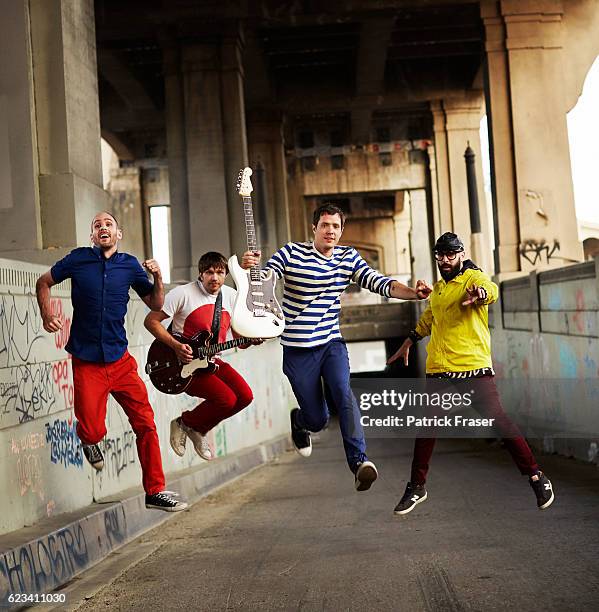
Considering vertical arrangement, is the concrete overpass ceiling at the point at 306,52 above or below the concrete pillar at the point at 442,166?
above

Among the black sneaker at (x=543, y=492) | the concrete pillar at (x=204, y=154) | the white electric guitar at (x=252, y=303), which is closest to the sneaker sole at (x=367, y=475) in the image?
the white electric guitar at (x=252, y=303)

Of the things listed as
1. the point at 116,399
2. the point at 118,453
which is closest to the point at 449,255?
the point at 116,399

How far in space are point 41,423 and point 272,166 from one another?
1160 inches

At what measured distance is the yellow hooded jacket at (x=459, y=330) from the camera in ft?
23.9

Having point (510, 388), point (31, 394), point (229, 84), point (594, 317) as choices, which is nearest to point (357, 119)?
point (229, 84)

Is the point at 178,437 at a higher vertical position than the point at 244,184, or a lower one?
lower

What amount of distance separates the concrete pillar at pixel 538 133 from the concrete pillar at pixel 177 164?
25.4 feet

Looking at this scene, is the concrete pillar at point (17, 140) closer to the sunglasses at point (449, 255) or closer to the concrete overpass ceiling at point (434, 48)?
the sunglasses at point (449, 255)

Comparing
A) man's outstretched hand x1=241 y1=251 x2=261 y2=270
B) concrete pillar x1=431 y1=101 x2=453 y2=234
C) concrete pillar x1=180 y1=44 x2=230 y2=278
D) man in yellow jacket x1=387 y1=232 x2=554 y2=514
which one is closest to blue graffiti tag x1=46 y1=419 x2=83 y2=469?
man's outstretched hand x1=241 y1=251 x2=261 y2=270

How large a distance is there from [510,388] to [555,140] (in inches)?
280

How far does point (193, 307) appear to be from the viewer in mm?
7848

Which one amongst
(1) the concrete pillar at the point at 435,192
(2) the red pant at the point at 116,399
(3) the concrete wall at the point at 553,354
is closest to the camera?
(2) the red pant at the point at 116,399

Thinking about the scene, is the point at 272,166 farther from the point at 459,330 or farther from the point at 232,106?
the point at 459,330

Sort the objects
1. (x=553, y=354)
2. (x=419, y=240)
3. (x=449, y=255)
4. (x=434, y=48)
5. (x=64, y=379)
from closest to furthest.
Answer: (x=449, y=255)
(x=64, y=379)
(x=553, y=354)
(x=434, y=48)
(x=419, y=240)
